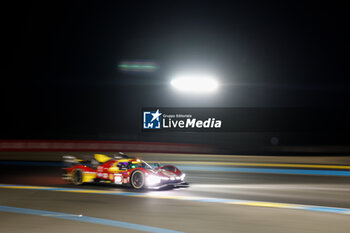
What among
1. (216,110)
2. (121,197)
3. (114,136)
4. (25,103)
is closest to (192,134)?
(216,110)

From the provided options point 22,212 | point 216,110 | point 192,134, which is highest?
point 216,110

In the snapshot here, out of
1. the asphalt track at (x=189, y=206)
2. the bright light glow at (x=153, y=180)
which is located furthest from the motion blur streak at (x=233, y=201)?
the bright light glow at (x=153, y=180)

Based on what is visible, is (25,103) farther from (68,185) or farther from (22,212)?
(22,212)

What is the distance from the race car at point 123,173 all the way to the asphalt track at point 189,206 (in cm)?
22

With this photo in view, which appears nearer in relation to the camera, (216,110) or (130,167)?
(130,167)

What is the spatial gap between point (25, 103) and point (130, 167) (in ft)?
111

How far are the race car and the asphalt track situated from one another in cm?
22

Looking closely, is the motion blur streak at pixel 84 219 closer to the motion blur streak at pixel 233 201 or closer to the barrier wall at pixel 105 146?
the motion blur streak at pixel 233 201

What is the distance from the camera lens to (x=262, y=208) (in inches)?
279

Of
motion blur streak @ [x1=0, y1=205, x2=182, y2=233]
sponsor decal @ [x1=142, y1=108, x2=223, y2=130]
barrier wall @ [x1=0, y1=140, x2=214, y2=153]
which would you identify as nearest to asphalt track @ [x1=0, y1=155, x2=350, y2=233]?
motion blur streak @ [x1=0, y1=205, x2=182, y2=233]

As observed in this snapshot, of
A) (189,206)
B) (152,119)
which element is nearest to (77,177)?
(189,206)

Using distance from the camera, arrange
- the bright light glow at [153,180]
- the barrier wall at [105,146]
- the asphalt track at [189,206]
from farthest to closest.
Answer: the barrier wall at [105,146], the bright light glow at [153,180], the asphalt track at [189,206]

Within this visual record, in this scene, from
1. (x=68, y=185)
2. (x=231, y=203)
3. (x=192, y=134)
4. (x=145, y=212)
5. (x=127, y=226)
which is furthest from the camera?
(x=192, y=134)

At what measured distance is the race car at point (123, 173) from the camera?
9.20 m
